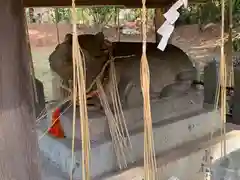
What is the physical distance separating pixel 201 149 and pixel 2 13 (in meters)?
1.20

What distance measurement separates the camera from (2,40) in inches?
24.0

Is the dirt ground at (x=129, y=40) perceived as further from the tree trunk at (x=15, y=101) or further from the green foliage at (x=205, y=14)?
the tree trunk at (x=15, y=101)

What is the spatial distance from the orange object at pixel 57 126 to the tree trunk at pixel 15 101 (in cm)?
77

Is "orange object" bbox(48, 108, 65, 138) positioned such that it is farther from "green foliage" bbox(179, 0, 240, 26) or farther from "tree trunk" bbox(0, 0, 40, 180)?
"green foliage" bbox(179, 0, 240, 26)

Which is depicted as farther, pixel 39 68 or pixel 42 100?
pixel 39 68

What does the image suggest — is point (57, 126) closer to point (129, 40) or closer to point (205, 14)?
point (129, 40)

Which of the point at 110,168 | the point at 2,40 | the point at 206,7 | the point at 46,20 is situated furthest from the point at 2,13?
the point at 46,20

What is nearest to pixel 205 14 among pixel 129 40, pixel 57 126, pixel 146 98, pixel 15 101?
pixel 129 40

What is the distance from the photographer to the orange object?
1464 mm

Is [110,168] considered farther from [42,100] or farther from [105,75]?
[42,100]

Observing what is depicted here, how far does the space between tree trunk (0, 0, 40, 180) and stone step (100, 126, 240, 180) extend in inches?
27.7

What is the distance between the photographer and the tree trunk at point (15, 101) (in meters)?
0.62

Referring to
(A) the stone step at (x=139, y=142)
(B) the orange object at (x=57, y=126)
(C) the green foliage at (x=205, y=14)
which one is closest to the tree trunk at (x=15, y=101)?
(A) the stone step at (x=139, y=142)

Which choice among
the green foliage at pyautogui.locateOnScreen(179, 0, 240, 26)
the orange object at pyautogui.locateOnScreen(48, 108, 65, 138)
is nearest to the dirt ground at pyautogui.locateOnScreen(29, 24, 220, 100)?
the green foliage at pyautogui.locateOnScreen(179, 0, 240, 26)
